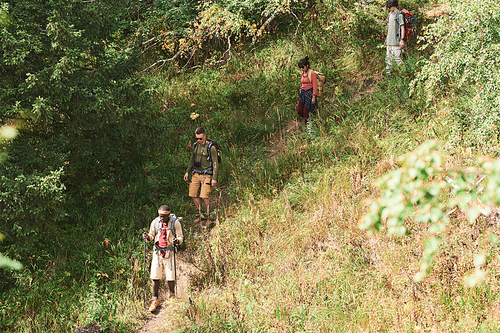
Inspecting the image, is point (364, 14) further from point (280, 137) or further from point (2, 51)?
point (2, 51)

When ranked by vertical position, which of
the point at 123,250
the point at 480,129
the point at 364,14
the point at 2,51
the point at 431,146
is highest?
the point at 364,14

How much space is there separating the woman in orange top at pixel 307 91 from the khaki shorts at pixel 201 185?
2.87 meters

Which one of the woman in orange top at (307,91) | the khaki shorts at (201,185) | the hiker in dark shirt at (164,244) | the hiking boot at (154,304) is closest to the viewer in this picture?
the hiking boot at (154,304)

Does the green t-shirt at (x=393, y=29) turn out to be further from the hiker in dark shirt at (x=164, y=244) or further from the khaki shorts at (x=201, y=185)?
the hiker in dark shirt at (x=164, y=244)

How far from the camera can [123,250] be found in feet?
25.8

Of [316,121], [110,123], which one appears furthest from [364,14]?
[110,123]

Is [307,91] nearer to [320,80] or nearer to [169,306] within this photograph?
[320,80]

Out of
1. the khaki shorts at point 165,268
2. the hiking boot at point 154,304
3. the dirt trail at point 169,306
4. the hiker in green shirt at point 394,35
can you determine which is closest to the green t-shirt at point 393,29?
the hiker in green shirt at point 394,35

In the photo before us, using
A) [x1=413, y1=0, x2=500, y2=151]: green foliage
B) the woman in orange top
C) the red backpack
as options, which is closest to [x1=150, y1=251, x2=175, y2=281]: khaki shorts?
the woman in orange top

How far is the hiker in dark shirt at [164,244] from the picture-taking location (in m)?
6.89

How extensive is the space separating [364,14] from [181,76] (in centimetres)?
550

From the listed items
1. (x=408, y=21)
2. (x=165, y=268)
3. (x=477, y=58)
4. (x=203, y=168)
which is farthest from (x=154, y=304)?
(x=408, y=21)

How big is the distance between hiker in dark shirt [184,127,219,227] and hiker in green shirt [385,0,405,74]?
15.8ft

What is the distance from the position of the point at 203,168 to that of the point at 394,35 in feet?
17.7
